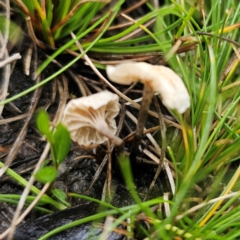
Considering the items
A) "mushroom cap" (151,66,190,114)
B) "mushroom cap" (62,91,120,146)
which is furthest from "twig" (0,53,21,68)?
"mushroom cap" (151,66,190,114)

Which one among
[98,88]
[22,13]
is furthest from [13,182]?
[22,13]

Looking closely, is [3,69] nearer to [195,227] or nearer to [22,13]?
[22,13]

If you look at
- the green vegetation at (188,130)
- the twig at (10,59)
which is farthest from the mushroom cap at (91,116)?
the twig at (10,59)

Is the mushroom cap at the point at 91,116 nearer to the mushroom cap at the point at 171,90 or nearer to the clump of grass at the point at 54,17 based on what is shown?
the mushroom cap at the point at 171,90

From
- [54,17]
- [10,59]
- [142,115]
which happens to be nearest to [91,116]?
[142,115]

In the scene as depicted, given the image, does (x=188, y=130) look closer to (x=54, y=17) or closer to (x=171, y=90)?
(x=171, y=90)

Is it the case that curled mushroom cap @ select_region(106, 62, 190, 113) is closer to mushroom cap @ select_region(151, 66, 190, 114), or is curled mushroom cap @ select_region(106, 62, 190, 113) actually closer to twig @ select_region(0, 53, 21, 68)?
mushroom cap @ select_region(151, 66, 190, 114)
